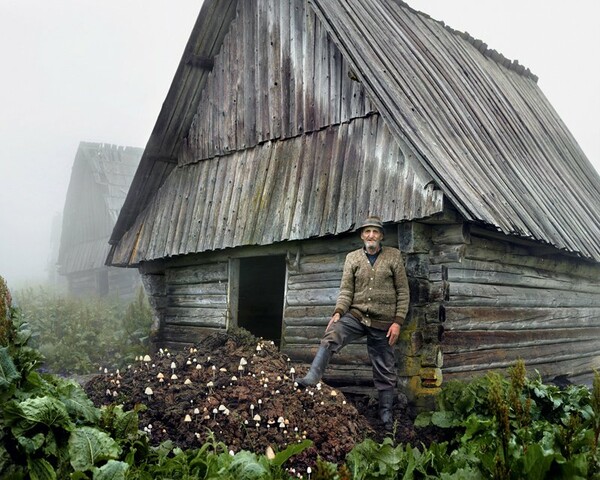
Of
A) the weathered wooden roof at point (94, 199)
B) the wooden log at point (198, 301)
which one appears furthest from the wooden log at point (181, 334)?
the weathered wooden roof at point (94, 199)

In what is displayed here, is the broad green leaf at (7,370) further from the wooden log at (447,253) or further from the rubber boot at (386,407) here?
the wooden log at (447,253)

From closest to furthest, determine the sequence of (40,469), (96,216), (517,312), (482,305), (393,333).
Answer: (40,469) → (393,333) → (482,305) → (517,312) → (96,216)

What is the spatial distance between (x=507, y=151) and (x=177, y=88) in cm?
530

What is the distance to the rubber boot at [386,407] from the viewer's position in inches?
242

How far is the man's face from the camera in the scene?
6438mm

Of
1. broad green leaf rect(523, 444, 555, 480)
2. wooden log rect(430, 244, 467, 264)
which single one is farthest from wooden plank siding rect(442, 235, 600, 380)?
A: broad green leaf rect(523, 444, 555, 480)

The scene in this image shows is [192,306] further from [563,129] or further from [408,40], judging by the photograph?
[563,129]

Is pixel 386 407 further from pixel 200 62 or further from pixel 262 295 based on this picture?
pixel 200 62

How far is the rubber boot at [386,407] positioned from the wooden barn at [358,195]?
31cm

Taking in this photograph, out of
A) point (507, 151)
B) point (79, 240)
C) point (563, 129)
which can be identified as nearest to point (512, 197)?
point (507, 151)

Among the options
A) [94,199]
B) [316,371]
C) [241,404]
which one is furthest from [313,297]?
[94,199]

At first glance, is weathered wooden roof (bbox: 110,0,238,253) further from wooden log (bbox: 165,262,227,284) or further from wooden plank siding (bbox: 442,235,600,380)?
wooden plank siding (bbox: 442,235,600,380)

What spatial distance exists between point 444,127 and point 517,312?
2638 mm

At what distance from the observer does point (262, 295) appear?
1141 cm
